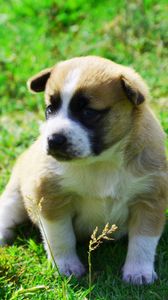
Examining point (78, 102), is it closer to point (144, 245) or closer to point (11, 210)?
point (144, 245)

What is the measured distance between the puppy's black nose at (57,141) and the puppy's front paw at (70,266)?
97 centimetres

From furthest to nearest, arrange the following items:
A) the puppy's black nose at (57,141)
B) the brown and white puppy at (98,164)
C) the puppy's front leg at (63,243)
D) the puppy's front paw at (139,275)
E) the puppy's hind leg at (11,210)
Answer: the puppy's hind leg at (11,210)
the puppy's front leg at (63,243)
the puppy's front paw at (139,275)
the brown and white puppy at (98,164)
the puppy's black nose at (57,141)

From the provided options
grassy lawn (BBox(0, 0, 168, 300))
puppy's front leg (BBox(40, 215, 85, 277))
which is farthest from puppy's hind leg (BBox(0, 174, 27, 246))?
puppy's front leg (BBox(40, 215, 85, 277))

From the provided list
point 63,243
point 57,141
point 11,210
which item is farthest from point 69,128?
point 11,210

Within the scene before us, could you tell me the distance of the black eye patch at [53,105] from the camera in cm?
443

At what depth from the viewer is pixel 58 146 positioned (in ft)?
14.1

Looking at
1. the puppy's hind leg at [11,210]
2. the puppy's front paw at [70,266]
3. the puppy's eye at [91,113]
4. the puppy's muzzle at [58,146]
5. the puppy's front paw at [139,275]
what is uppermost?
the puppy's eye at [91,113]

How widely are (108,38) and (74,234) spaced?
13.0 ft

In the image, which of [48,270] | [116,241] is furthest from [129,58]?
[48,270]

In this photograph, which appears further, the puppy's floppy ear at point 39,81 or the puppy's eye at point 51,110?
the puppy's floppy ear at point 39,81

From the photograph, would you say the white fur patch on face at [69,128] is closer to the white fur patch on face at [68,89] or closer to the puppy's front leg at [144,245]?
the white fur patch on face at [68,89]

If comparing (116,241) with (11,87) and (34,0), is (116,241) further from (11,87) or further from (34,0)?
(34,0)

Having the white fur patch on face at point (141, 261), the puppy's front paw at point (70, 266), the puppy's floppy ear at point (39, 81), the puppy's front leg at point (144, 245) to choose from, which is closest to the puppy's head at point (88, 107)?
the puppy's floppy ear at point (39, 81)

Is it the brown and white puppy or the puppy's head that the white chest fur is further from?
the puppy's head
